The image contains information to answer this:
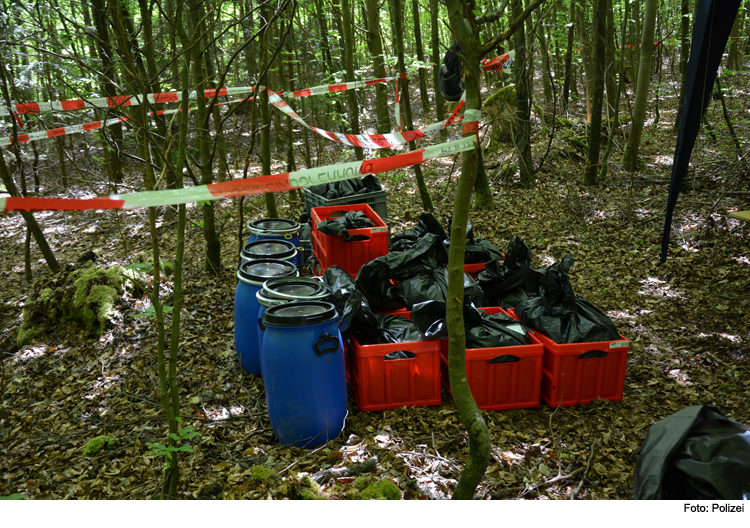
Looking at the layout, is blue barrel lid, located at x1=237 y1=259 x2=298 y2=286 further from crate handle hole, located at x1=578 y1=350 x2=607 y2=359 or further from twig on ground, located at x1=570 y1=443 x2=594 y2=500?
twig on ground, located at x1=570 y1=443 x2=594 y2=500

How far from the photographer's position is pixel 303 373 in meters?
3.03

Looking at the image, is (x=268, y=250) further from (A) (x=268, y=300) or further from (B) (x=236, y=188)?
(B) (x=236, y=188)

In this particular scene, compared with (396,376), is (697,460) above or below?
above

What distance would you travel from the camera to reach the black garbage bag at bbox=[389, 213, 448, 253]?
197 inches

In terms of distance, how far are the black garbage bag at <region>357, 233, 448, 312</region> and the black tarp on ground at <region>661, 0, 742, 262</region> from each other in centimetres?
211

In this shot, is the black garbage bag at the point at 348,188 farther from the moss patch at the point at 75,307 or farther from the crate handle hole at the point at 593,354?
the crate handle hole at the point at 593,354

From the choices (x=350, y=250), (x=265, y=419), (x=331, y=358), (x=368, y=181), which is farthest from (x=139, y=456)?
(x=368, y=181)

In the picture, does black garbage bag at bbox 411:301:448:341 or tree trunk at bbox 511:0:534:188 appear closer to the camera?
black garbage bag at bbox 411:301:448:341

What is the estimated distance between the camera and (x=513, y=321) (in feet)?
11.9

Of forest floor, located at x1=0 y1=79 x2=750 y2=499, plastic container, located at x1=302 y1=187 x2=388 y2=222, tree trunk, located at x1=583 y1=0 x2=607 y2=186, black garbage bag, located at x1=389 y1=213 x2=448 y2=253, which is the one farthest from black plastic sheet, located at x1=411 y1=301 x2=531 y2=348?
tree trunk, located at x1=583 y1=0 x2=607 y2=186

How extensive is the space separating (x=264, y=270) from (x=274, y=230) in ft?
3.91

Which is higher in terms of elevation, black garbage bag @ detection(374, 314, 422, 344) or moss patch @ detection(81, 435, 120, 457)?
black garbage bag @ detection(374, 314, 422, 344)

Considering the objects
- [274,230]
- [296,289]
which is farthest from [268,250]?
[296,289]

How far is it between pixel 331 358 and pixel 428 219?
228cm
